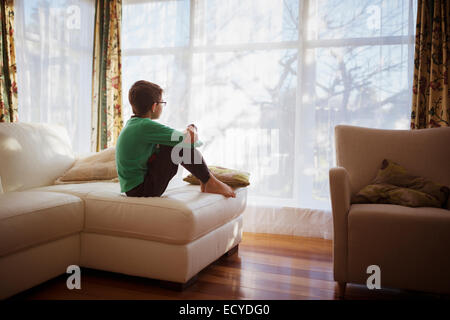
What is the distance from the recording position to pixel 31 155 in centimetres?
256

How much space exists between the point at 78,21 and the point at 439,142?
3.50 meters

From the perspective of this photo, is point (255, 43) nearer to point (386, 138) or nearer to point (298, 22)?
point (298, 22)

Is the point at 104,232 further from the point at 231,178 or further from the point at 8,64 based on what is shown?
the point at 8,64

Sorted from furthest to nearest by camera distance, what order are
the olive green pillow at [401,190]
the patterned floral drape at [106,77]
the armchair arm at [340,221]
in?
the patterned floral drape at [106,77] → the olive green pillow at [401,190] → the armchair arm at [340,221]

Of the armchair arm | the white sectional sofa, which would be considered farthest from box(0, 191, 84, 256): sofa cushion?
the armchair arm

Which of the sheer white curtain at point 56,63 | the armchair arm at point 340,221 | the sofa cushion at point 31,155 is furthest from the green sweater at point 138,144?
the sheer white curtain at point 56,63

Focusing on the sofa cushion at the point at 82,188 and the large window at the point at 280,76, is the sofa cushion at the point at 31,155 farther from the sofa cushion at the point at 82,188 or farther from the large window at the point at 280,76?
the large window at the point at 280,76

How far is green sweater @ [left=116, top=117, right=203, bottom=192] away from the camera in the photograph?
2143 mm

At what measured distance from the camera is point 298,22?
349cm

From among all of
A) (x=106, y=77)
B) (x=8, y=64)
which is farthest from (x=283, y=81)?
(x=8, y=64)

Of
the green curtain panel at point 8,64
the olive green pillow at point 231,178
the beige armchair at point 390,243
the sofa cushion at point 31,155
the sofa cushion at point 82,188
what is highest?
the green curtain panel at point 8,64

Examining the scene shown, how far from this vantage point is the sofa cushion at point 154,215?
1942 millimetres

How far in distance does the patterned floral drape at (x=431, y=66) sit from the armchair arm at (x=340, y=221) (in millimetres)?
1535

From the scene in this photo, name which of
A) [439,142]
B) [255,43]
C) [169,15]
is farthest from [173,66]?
[439,142]
